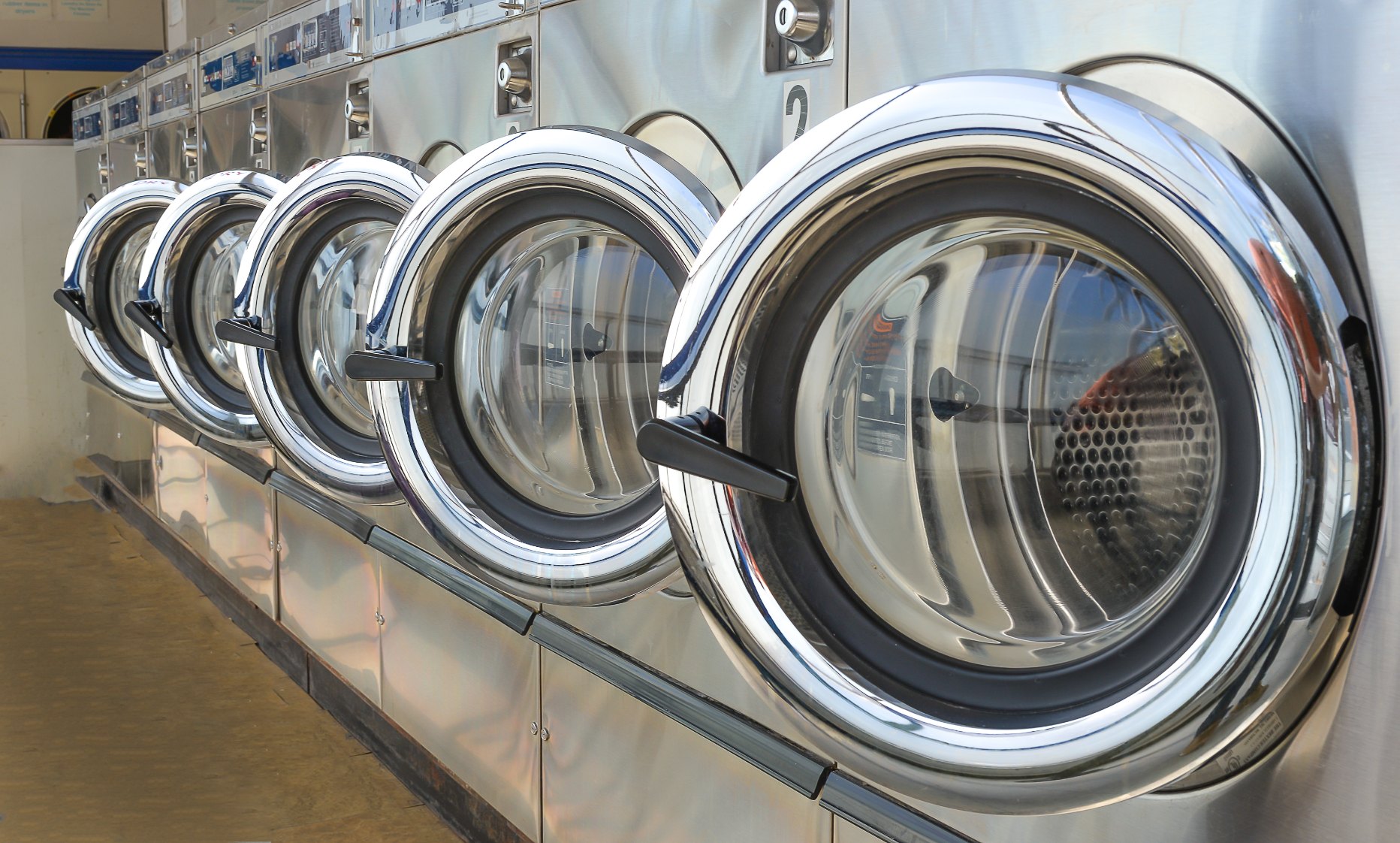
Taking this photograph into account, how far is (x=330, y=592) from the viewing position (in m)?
2.37

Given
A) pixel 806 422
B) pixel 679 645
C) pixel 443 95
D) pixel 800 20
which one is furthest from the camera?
pixel 443 95

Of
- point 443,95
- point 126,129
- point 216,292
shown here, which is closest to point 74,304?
point 216,292

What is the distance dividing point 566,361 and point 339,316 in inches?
26.6

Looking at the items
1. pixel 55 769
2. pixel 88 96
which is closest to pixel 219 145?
pixel 55 769

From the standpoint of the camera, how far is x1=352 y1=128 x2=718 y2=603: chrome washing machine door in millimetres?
1239

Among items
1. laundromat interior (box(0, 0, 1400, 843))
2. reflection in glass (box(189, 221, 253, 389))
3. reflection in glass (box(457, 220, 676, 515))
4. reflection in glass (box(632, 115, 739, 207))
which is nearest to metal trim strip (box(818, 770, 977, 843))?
laundromat interior (box(0, 0, 1400, 843))

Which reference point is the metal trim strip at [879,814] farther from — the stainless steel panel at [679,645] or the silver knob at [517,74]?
the silver knob at [517,74]

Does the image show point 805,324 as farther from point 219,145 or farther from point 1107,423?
point 219,145

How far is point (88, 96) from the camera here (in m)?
4.11

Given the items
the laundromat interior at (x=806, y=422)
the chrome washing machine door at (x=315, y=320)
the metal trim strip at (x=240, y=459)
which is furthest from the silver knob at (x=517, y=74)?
the metal trim strip at (x=240, y=459)

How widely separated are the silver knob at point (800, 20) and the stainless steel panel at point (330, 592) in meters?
1.34

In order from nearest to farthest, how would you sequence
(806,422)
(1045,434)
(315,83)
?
(1045,434), (806,422), (315,83)

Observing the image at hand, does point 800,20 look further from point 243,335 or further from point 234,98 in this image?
point 234,98

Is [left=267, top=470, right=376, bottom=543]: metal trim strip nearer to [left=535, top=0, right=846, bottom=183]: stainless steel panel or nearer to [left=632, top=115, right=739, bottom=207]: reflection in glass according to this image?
[left=535, top=0, right=846, bottom=183]: stainless steel panel
